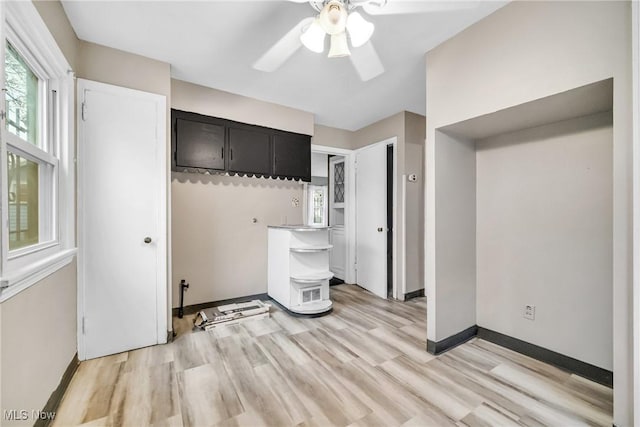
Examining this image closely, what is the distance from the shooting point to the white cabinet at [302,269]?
2992mm

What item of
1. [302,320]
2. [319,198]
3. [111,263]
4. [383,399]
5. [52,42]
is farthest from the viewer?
[319,198]

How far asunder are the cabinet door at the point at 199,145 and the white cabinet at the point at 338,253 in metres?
2.31

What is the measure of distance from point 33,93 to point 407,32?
8.42 ft

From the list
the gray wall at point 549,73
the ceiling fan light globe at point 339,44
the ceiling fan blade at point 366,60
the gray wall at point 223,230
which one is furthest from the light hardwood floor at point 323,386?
the ceiling fan blade at point 366,60

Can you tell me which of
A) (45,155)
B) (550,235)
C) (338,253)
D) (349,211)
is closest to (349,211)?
(349,211)

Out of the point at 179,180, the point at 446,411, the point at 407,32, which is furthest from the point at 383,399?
the point at 179,180

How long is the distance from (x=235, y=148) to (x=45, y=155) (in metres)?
1.73

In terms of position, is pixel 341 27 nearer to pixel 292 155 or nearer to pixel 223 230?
pixel 292 155

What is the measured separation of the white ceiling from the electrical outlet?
7.58 ft

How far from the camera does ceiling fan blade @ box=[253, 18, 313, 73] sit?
1587 millimetres

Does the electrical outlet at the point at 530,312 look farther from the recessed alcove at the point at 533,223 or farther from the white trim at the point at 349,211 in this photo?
the white trim at the point at 349,211

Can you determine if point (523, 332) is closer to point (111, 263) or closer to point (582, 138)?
point (582, 138)

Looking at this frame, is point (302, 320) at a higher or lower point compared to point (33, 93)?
lower

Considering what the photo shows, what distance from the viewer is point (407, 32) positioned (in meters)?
1.97
